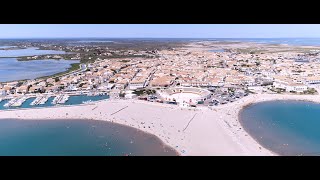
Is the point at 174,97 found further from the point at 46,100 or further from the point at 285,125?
the point at 46,100

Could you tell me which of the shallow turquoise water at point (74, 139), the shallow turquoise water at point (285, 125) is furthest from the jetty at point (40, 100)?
the shallow turquoise water at point (285, 125)

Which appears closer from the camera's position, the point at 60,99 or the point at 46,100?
the point at 46,100

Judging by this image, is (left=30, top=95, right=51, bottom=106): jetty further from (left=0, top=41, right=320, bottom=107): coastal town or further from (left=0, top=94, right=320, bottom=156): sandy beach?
(left=0, top=94, right=320, bottom=156): sandy beach

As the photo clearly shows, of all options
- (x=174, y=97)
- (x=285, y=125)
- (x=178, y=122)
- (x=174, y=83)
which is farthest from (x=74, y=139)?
(x=174, y=83)

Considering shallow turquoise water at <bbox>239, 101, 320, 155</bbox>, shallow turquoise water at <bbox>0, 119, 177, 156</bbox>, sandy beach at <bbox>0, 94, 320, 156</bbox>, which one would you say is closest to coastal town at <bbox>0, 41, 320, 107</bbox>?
sandy beach at <bbox>0, 94, 320, 156</bbox>

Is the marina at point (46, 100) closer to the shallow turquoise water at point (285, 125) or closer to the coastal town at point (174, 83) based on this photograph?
the coastal town at point (174, 83)
